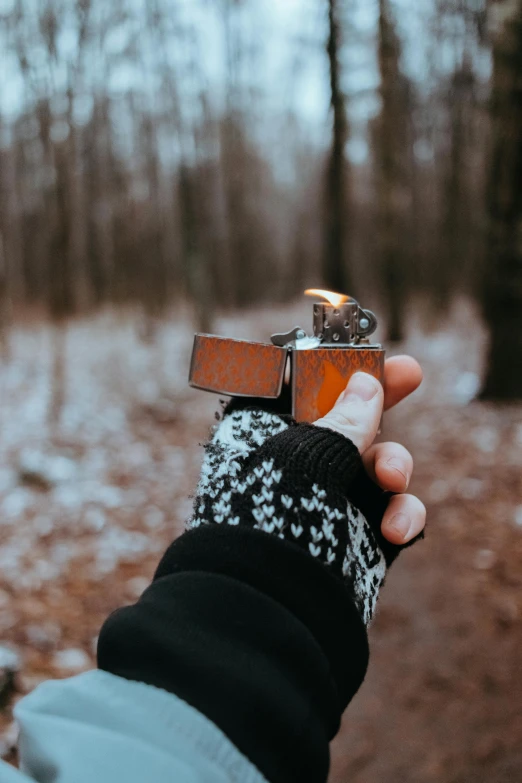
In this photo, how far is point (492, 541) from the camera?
4.64m

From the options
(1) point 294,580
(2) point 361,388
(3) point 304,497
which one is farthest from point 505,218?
(1) point 294,580

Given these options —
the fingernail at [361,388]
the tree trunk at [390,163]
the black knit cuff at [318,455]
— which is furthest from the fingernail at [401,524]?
the tree trunk at [390,163]

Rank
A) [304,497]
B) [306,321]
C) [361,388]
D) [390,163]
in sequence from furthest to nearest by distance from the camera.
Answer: [306,321] → [390,163] → [361,388] → [304,497]

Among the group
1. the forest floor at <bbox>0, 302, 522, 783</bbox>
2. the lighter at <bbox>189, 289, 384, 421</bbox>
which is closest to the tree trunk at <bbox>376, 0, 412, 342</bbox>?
the forest floor at <bbox>0, 302, 522, 783</bbox>

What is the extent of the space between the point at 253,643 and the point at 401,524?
2.15ft

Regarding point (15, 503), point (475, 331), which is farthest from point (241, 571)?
point (475, 331)

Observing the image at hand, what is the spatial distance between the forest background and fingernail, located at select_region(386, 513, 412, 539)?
200cm

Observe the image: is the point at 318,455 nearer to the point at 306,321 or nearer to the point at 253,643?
the point at 253,643

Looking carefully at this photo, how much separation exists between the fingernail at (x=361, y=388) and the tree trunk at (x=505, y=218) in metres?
5.63

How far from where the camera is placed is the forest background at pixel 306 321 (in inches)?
142

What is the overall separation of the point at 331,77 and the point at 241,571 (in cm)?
958

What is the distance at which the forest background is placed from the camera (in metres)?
3.60

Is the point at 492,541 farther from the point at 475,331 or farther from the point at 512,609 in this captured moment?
the point at 475,331

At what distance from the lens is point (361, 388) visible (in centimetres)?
173
